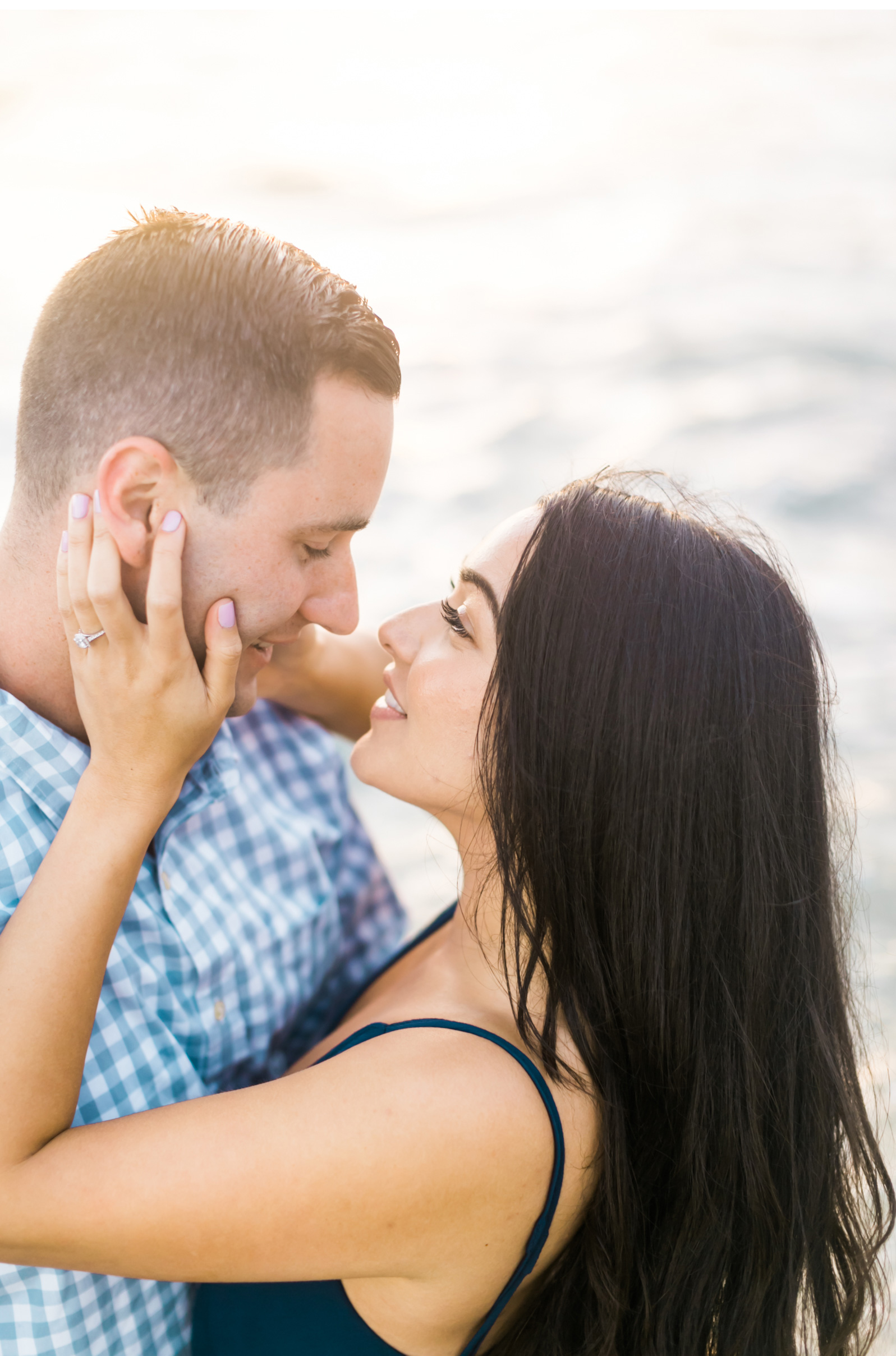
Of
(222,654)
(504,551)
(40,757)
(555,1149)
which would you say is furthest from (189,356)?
(555,1149)

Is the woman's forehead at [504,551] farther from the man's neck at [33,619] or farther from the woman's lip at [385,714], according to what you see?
the man's neck at [33,619]

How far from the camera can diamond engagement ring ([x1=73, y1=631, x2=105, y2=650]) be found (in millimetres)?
1810

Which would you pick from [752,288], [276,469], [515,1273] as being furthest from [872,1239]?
[752,288]

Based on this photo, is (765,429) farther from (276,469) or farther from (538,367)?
(276,469)

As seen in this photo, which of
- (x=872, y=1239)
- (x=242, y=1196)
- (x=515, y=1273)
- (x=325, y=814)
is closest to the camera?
(x=242, y=1196)

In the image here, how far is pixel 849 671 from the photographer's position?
463 centimetres

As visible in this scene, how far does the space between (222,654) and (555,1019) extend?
0.92m

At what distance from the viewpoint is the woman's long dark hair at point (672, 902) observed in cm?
185

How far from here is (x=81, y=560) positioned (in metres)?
1.82

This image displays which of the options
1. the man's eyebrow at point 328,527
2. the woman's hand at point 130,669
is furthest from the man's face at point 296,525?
the woman's hand at point 130,669

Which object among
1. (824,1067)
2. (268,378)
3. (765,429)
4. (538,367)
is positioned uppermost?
(538,367)

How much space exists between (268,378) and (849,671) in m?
3.48

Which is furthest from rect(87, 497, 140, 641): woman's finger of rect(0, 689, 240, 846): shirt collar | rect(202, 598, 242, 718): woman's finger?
rect(0, 689, 240, 846): shirt collar

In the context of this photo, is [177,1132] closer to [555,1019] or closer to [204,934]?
[204,934]
